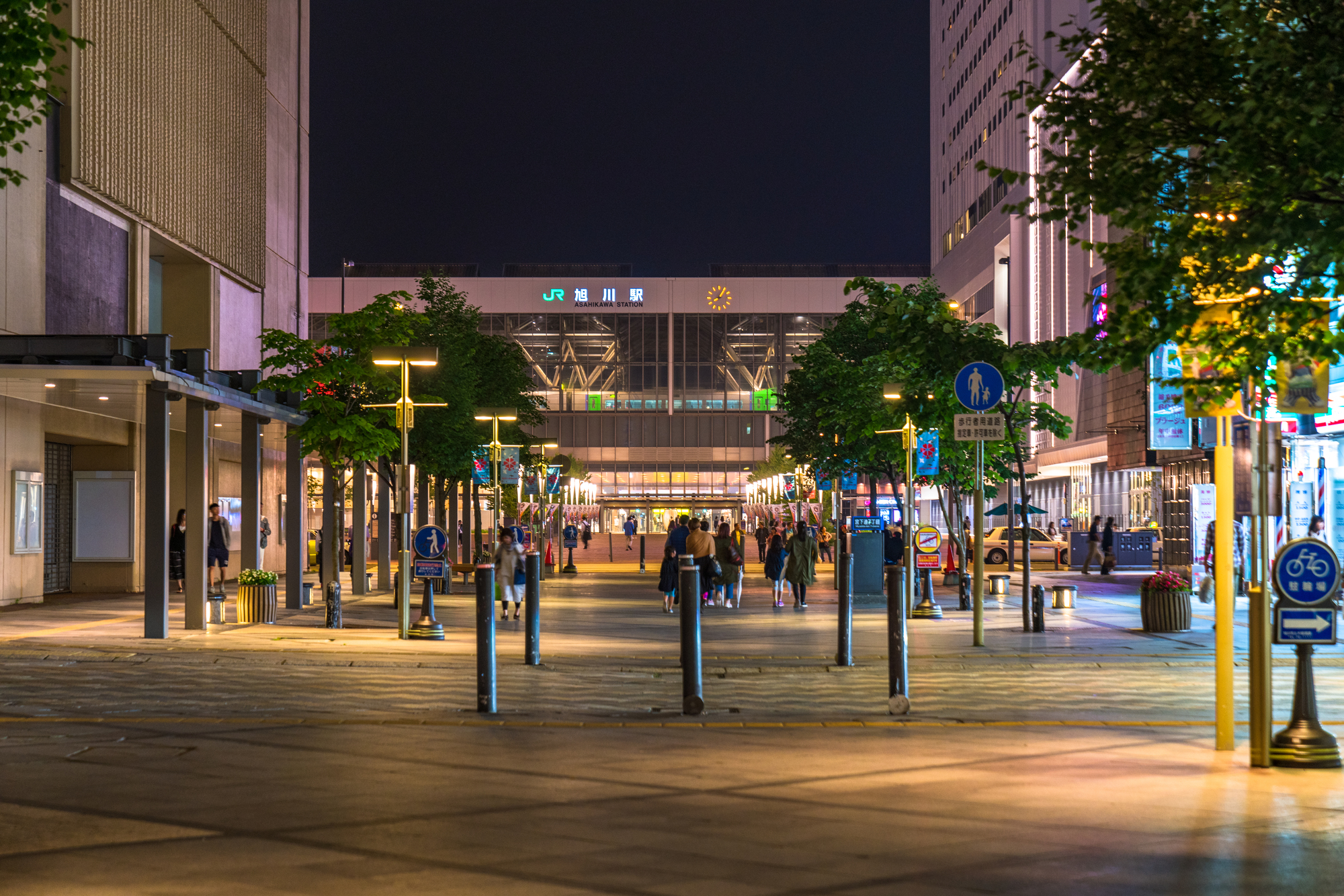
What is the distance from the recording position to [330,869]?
656cm

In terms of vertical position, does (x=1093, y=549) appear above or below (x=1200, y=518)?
below

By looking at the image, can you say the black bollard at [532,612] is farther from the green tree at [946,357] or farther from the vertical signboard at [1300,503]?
the vertical signboard at [1300,503]

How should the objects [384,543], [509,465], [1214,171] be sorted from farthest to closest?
1. [509,465]
2. [384,543]
3. [1214,171]

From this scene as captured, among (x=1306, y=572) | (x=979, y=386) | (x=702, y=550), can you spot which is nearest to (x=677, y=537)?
(x=702, y=550)

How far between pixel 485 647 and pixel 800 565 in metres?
18.4

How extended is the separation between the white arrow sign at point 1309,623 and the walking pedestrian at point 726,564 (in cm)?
2019

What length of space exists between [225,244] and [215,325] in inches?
100

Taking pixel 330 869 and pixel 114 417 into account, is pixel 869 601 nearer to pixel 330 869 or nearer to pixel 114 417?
pixel 114 417

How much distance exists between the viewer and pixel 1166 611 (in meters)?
22.2

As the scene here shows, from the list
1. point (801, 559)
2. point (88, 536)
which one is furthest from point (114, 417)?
point (801, 559)

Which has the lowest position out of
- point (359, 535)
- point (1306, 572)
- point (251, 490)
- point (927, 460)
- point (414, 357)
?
point (359, 535)

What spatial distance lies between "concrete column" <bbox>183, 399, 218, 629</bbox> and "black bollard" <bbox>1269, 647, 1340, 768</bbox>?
661 inches

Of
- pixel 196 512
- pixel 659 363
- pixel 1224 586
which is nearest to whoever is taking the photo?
pixel 1224 586

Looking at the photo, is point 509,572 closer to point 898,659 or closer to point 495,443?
point 495,443
